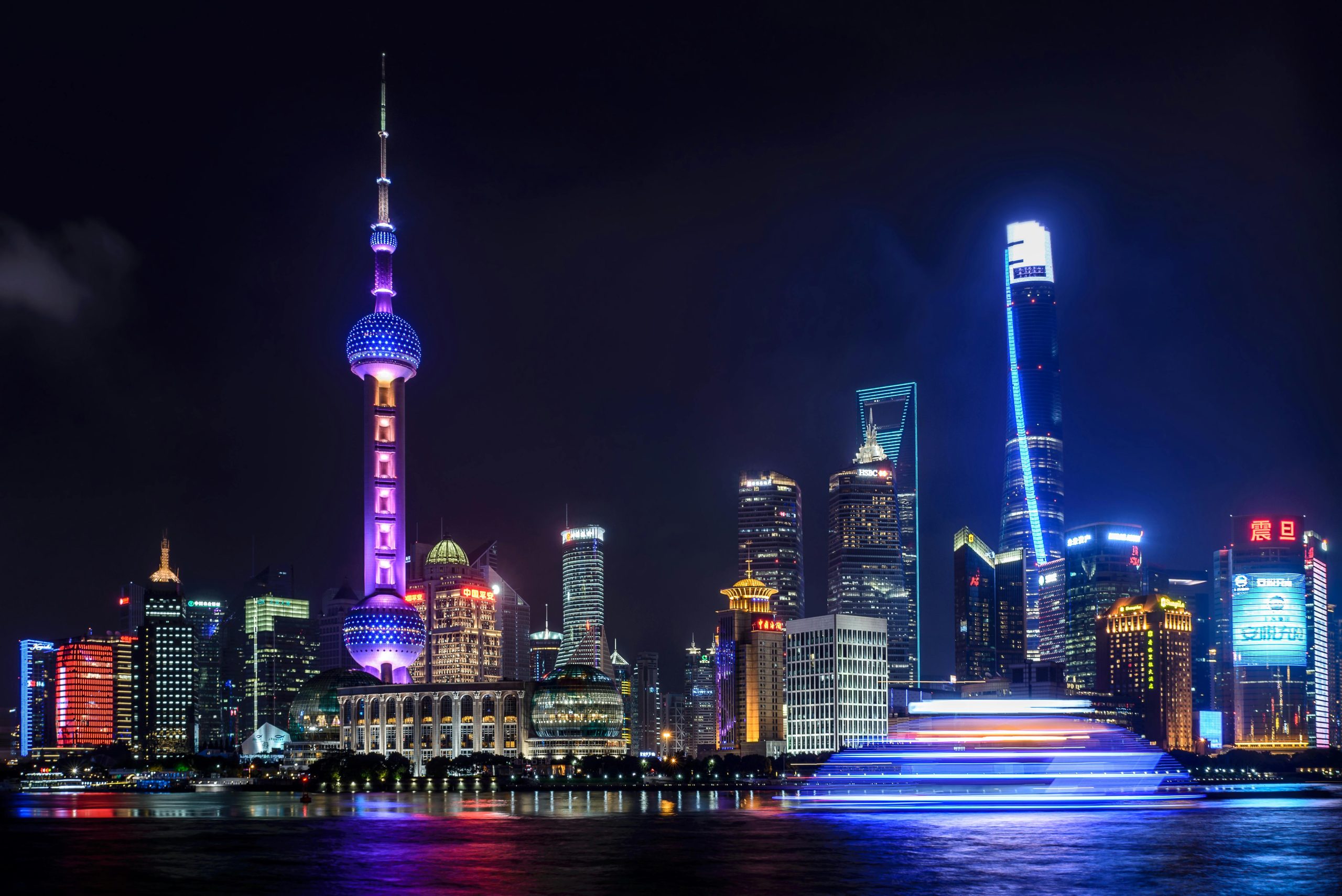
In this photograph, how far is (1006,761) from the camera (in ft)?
453

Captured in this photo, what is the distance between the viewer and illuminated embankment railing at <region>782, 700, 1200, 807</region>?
138 metres

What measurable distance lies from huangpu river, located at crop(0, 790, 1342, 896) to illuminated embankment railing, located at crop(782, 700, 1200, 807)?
11.4 feet

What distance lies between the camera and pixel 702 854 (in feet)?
331

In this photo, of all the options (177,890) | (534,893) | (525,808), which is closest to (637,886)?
(534,893)

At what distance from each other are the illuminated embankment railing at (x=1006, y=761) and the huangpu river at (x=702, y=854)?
3482 millimetres

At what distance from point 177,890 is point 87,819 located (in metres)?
93.1

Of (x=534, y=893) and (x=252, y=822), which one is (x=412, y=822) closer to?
(x=252, y=822)

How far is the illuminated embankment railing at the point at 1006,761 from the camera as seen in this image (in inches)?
5438

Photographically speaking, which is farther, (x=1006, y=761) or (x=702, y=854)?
(x=1006, y=761)

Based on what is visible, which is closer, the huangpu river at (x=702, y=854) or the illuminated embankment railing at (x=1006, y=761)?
the huangpu river at (x=702, y=854)

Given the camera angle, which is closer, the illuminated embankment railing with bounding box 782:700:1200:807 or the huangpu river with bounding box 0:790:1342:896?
the huangpu river with bounding box 0:790:1342:896

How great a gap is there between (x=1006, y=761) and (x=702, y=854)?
158ft

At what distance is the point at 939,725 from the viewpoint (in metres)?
139

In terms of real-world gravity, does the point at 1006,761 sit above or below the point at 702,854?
Answer: above
